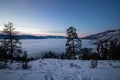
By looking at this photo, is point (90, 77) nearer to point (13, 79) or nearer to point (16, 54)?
point (13, 79)

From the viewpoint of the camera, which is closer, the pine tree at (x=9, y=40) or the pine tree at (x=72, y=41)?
the pine tree at (x=9, y=40)

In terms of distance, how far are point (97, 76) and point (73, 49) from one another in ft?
85.6

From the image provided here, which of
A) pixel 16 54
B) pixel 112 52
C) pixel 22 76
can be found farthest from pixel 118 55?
pixel 22 76

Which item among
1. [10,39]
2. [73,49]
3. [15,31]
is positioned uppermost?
[15,31]

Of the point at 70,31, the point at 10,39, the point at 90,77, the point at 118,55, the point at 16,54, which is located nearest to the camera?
the point at 90,77

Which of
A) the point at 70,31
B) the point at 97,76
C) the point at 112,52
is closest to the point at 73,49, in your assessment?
the point at 70,31

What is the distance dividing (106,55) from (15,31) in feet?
112

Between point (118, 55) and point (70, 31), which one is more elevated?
point (70, 31)

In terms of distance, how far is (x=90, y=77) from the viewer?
664cm

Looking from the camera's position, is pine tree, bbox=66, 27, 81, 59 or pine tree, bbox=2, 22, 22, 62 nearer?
pine tree, bbox=2, 22, 22, 62

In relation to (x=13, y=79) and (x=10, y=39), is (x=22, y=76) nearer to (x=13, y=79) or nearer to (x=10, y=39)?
(x=13, y=79)

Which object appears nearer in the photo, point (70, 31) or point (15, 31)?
point (15, 31)

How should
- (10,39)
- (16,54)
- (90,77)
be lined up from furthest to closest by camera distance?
(16,54) → (10,39) → (90,77)

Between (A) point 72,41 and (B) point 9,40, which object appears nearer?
(B) point 9,40
